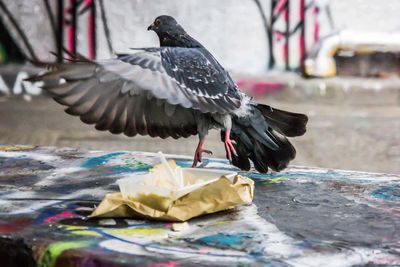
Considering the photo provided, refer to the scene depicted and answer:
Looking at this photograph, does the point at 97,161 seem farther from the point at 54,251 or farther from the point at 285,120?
the point at 54,251

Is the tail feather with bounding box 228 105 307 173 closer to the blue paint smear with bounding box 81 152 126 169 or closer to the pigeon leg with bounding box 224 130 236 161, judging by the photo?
the pigeon leg with bounding box 224 130 236 161

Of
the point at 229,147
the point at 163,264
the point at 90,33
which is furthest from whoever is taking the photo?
the point at 90,33

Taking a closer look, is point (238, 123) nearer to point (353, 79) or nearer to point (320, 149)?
point (320, 149)

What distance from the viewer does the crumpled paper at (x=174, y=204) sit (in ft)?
5.44

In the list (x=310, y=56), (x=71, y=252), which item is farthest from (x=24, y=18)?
(x=71, y=252)

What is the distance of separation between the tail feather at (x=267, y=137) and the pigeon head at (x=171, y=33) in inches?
11.2

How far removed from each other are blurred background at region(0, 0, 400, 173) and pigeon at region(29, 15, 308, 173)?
Result: 5960mm

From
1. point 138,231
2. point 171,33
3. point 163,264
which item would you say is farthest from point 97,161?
point 163,264

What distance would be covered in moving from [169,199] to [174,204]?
2cm

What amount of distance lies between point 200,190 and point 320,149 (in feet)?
14.7

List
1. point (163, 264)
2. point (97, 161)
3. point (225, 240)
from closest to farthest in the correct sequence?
point (163, 264) → point (225, 240) → point (97, 161)

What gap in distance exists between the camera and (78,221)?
1661 mm

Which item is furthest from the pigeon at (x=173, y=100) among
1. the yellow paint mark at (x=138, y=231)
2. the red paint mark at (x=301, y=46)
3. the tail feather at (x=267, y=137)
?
the red paint mark at (x=301, y=46)

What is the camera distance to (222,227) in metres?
1.63
